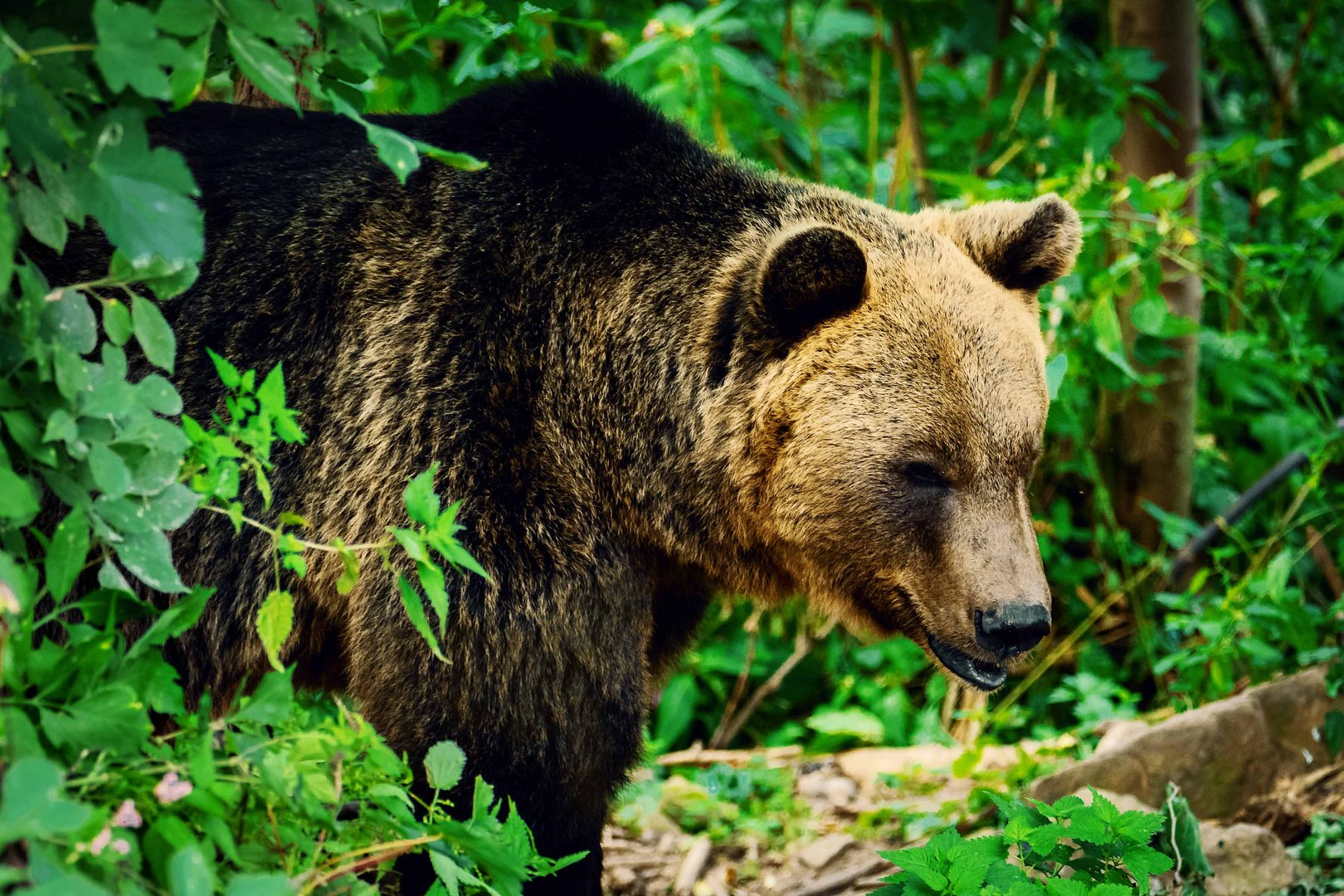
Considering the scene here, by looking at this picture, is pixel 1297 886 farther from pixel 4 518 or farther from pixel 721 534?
pixel 4 518

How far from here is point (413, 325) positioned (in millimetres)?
3287

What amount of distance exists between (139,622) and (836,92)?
373 inches

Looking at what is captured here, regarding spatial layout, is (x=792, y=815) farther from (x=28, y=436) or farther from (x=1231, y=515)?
(x=28, y=436)

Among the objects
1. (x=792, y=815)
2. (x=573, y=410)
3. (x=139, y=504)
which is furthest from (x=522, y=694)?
(x=792, y=815)

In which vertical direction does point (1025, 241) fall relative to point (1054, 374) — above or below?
above

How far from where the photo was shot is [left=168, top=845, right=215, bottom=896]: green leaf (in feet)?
5.07

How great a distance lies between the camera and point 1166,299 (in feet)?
21.3

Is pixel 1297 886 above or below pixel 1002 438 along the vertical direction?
below

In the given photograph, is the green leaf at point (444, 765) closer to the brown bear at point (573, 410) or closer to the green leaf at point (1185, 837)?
the brown bear at point (573, 410)

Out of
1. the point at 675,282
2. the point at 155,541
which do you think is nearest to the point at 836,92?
the point at 675,282

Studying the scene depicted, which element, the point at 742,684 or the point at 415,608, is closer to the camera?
the point at 415,608

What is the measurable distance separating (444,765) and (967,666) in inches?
62.0

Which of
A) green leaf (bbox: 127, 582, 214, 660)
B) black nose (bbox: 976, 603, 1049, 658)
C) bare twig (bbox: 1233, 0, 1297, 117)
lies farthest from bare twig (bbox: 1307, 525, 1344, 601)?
green leaf (bbox: 127, 582, 214, 660)

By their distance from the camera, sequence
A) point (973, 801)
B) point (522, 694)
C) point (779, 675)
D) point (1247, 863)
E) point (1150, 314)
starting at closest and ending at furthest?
point (522, 694), point (1247, 863), point (973, 801), point (1150, 314), point (779, 675)
